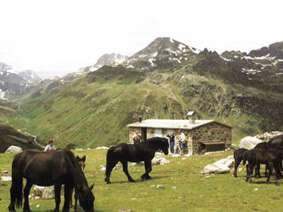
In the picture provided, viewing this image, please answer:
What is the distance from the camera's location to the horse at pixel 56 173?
11.2m

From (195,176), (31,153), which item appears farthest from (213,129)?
(31,153)

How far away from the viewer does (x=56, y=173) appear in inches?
456

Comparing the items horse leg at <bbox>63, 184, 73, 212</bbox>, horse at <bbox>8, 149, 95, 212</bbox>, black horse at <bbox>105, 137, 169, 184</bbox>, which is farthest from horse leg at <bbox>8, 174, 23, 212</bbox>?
black horse at <bbox>105, 137, 169, 184</bbox>

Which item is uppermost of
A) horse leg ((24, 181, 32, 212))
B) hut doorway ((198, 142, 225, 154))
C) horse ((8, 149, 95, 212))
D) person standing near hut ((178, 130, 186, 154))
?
horse ((8, 149, 95, 212))

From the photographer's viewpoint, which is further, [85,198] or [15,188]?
[15,188]

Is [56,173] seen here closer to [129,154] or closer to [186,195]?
[186,195]

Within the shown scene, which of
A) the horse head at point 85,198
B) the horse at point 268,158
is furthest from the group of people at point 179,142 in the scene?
the horse head at point 85,198

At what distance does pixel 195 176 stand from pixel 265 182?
5449 millimetres

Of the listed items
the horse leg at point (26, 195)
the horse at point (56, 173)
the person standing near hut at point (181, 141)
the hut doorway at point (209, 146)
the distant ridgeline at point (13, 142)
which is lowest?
the distant ridgeline at point (13, 142)

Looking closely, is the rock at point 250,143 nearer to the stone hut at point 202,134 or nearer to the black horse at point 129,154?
A: the black horse at point 129,154

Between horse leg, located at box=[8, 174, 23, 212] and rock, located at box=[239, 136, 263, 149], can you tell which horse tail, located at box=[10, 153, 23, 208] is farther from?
rock, located at box=[239, 136, 263, 149]

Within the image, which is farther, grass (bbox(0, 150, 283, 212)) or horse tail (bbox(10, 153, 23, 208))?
grass (bbox(0, 150, 283, 212))

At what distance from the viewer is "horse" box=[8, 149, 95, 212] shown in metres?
11.2

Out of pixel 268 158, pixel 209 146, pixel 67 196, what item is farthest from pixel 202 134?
pixel 67 196
